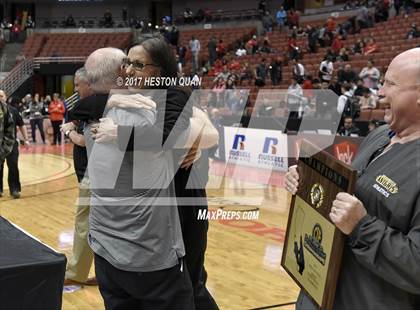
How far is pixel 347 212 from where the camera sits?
139 cm

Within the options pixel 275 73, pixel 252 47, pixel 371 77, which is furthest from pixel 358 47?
pixel 252 47

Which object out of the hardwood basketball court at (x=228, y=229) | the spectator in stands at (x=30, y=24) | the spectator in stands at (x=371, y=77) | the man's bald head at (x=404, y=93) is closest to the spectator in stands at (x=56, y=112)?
the hardwood basketball court at (x=228, y=229)

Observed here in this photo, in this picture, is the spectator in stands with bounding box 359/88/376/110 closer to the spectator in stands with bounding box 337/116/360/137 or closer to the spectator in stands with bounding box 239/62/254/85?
the spectator in stands with bounding box 337/116/360/137

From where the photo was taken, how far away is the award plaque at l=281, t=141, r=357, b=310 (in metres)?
1.48

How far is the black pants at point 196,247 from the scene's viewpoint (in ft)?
8.24

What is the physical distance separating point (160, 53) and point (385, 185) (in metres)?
0.94

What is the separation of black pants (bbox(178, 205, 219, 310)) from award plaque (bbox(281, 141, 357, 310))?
2.51ft

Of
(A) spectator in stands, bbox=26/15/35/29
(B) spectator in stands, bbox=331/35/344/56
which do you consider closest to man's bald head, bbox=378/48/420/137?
(B) spectator in stands, bbox=331/35/344/56

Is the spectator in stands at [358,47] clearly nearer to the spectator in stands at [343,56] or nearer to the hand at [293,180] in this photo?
the spectator in stands at [343,56]

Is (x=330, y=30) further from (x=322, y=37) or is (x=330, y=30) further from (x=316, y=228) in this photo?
(x=316, y=228)

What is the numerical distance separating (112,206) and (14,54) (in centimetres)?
2796

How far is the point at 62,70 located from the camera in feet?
82.0

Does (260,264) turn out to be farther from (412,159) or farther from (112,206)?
(412,159)

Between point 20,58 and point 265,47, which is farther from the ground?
point 265,47
